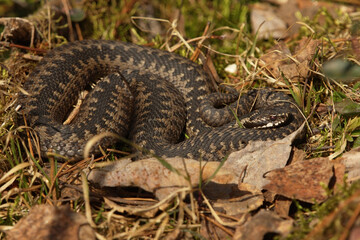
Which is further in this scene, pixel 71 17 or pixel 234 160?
pixel 71 17

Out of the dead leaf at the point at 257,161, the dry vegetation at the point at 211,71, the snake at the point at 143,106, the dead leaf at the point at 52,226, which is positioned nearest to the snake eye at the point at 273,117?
the snake at the point at 143,106

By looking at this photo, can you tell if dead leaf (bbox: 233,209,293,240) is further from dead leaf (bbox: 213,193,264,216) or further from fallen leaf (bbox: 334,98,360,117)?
fallen leaf (bbox: 334,98,360,117)

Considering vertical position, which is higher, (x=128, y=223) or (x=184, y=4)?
(x=184, y=4)

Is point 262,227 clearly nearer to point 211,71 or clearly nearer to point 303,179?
point 303,179

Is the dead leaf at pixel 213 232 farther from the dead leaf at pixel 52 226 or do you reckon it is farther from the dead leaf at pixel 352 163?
the dead leaf at pixel 352 163

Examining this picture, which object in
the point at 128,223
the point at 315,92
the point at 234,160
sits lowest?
the point at 128,223

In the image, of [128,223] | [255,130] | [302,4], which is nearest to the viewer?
[128,223]

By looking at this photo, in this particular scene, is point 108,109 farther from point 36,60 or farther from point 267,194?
point 267,194

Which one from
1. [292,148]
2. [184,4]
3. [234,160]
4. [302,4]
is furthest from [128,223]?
[302,4]

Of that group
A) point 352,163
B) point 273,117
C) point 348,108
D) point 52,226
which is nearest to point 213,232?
point 52,226
